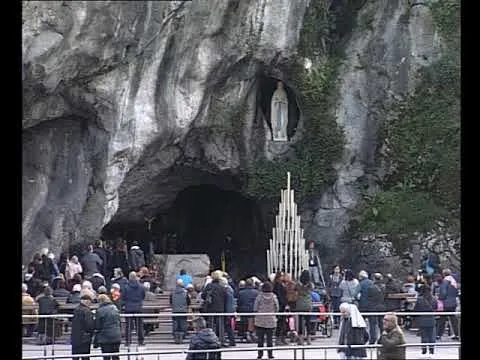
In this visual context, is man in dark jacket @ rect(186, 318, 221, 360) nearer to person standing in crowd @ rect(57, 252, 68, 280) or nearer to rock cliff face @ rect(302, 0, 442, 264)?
person standing in crowd @ rect(57, 252, 68, 280)

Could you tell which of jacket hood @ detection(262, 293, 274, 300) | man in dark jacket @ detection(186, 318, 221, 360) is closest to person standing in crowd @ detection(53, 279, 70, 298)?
jacket hood @ detection(262, 293, 274, 300)

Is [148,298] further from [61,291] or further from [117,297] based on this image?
[61,291]

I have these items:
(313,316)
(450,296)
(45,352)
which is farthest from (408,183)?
(45,352)

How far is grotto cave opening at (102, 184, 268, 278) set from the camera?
29078mm

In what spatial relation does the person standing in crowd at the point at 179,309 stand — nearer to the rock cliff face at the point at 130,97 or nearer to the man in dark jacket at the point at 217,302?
the man in dark jacket at the point at 217,302

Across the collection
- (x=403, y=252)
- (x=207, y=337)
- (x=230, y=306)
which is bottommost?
(x=207, y=337)

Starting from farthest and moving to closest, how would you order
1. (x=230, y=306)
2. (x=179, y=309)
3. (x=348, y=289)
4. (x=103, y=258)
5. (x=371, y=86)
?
(x=371, y=86)
(x=103, y=258)
(x=348, y=289)
(x=179, y=309)
(x=230, y=306)

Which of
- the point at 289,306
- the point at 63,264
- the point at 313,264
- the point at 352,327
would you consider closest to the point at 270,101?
the point at 313,264

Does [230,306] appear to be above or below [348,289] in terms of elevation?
below

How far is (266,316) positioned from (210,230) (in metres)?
14.7

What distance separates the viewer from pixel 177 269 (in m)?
25.3

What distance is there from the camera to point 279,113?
91.5ft

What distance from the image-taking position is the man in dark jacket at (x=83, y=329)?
45.6 ft

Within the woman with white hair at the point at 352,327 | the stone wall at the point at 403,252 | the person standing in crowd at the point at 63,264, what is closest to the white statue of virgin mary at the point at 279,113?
the stone wall at the point at 403,252
